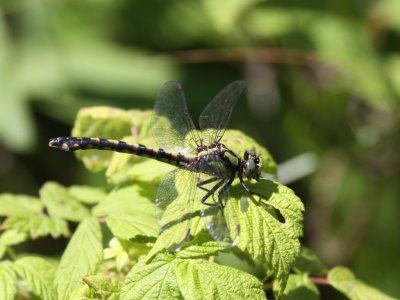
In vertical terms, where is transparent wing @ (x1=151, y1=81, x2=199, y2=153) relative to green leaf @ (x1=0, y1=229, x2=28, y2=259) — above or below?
above

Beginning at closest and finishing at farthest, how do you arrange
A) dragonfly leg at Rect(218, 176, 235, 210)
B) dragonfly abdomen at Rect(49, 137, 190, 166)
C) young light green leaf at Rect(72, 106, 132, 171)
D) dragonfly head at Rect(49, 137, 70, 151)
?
dragonfly leg at Rect(218, 176, 235, 210), dragonfly abdomen at Rect(49, 137, 190, 166), dragonfly head at Rect(49, 137, 70, 151), young light green leaf at Rect(72, 106, 132, 171)

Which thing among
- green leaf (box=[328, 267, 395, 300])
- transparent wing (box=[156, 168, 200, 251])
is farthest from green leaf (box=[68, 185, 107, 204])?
green leaf (box=[328, 267, 395, 300])

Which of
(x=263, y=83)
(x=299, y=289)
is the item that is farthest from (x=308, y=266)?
(x=263, y=83)

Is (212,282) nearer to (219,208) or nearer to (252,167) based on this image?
(219,208)

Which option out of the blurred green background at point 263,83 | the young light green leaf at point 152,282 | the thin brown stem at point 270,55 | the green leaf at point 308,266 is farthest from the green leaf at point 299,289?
the thin brown stem at point 270,55

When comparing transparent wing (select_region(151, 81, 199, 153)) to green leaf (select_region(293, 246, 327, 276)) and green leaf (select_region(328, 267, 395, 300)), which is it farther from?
green leaf (select_region(328, 267, 395, 300))

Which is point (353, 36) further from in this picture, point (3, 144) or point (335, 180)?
point (3, 144)

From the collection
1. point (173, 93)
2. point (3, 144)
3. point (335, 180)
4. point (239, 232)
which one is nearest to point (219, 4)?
point (335, 180)
